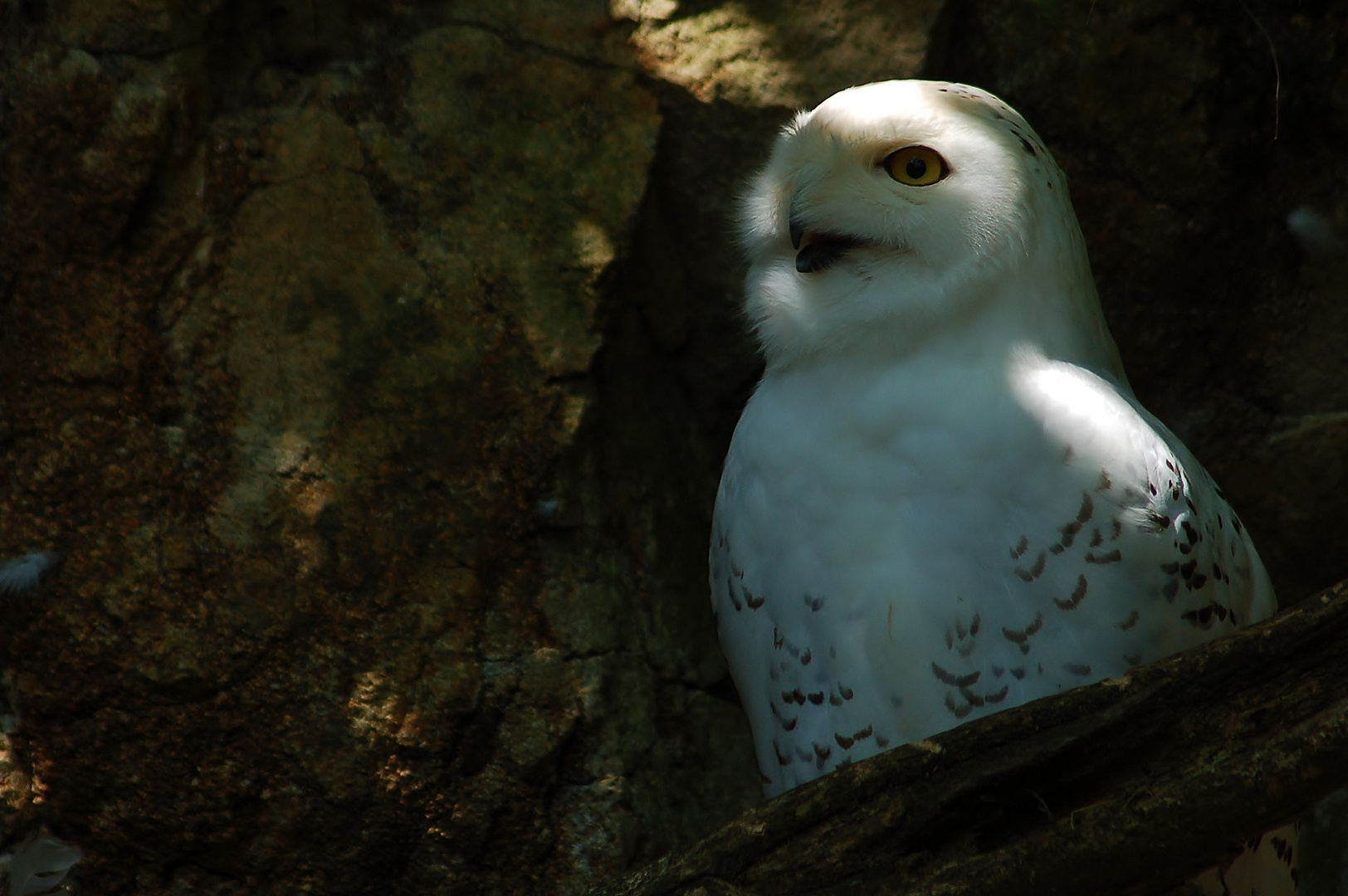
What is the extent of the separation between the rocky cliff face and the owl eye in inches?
35.1

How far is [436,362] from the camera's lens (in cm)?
279

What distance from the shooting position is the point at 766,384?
237cm

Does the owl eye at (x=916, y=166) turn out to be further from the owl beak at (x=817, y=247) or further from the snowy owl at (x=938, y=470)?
the owl beak at (x=817, y=247)

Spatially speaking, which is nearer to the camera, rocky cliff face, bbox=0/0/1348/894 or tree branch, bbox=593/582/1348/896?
tree branch, bbox=593/582/1348/896

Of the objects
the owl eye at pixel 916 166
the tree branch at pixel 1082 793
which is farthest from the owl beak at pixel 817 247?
the tree branch at pixel 1082 793

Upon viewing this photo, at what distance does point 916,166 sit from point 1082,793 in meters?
1.03

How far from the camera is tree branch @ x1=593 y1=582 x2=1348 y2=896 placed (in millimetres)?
1641

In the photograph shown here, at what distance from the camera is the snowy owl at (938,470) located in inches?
79.0

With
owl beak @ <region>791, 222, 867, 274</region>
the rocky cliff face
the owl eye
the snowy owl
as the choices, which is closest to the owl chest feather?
the snowy owl

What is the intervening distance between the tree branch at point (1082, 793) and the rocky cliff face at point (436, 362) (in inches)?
39.9

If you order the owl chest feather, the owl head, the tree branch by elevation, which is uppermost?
the owl head

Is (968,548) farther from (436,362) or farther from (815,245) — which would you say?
(436,362)

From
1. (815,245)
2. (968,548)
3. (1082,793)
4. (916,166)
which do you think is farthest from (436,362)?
(1082,793)

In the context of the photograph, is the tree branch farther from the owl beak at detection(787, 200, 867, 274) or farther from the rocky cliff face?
the rocky cliff face
